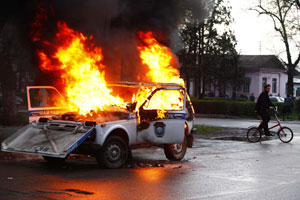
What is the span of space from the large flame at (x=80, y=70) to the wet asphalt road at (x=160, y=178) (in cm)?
136

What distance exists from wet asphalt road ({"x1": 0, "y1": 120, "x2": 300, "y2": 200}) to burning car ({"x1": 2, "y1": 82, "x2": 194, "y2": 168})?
0.40m

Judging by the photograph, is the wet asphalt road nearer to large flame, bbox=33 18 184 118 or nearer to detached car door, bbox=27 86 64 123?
detached car door, bbox=27 86 64 123

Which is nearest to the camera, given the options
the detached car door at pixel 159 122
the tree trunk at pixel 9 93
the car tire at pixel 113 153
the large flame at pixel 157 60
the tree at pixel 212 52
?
the car tire at pixel 113 153

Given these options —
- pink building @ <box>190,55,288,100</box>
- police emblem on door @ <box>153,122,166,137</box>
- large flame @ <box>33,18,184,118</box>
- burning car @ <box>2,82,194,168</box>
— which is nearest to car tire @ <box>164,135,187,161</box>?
burning car @ <box>2,82,194,168</box>

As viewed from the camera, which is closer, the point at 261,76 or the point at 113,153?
the point at 113,153

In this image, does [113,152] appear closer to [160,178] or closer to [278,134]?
[160,178]

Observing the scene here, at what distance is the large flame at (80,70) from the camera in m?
10.6

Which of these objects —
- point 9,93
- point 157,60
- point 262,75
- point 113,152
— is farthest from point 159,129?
point 262,75

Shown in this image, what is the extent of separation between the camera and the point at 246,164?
10797 millimetres

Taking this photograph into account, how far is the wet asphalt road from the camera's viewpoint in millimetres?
7168

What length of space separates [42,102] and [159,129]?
297cm

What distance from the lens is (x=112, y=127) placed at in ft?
31.5

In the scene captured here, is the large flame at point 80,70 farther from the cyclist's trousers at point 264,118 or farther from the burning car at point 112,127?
the cyclist's trousers at point 264,118

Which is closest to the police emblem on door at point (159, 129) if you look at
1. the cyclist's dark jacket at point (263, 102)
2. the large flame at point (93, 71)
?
the large flame at point (93, 71)
